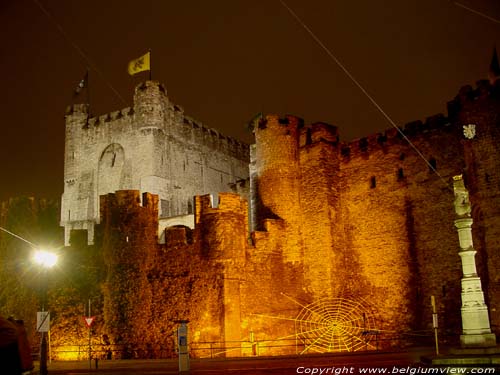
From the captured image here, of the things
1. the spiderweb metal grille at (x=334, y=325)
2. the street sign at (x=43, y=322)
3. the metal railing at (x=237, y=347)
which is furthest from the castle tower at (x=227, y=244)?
the street sign at (x=43, y=322)

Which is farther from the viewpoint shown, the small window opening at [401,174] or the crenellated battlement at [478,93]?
the small window opening at [401,174]

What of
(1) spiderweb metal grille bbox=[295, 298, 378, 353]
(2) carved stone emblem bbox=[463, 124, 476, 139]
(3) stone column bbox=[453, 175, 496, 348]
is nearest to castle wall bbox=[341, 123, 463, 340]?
(1) spiderweb metal grille bbox=[295, 298, 378, 353]

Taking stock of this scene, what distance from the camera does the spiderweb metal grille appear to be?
2250 centimetres

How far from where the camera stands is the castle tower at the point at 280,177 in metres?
24.4

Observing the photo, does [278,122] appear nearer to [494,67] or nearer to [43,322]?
[494,67]

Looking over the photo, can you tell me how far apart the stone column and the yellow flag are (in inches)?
1257

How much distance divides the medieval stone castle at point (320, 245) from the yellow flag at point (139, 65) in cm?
1931

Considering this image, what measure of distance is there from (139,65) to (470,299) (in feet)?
113

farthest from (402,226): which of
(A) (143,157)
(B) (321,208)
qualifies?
(A) (143,157)

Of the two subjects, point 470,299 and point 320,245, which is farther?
point 320,245

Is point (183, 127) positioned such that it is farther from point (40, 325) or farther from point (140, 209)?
point (40, 325)

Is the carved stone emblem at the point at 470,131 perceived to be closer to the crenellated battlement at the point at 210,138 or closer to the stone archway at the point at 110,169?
the crenellated battlement at the point at 210,138

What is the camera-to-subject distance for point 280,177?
25031 mm

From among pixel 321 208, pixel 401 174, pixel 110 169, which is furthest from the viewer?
pixel 110 169
